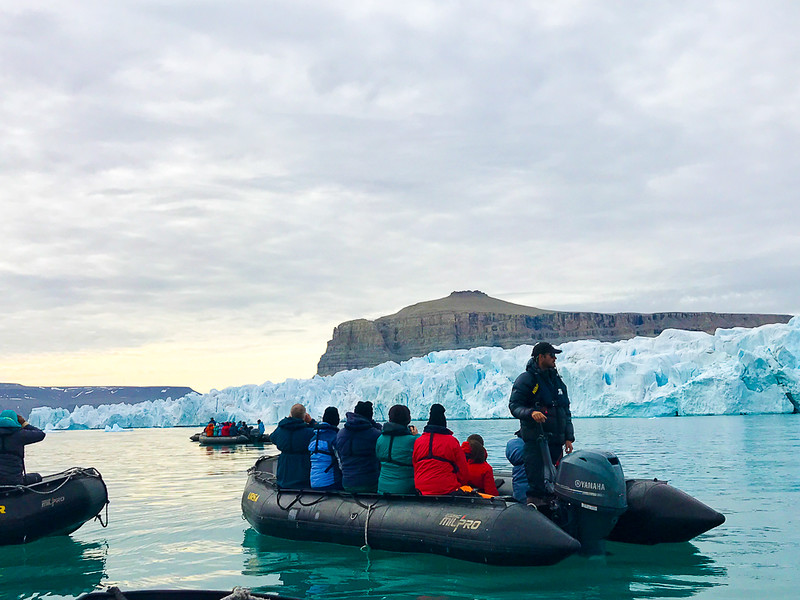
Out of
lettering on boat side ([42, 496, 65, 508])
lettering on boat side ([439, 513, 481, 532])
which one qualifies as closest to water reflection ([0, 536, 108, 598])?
lettering on boat side ([42, 496, 65, 508])

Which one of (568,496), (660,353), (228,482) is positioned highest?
(660,353)

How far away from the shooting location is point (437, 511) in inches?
316

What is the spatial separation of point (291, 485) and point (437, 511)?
2.69 m

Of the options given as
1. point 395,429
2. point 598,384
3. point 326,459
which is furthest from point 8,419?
point 598,384

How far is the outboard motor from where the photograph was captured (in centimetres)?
726

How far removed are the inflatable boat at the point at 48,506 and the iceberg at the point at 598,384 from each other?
43316 mm

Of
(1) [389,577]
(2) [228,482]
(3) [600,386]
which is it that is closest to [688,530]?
(1) [389,577]

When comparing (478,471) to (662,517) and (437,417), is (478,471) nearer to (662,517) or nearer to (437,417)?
(437,417)

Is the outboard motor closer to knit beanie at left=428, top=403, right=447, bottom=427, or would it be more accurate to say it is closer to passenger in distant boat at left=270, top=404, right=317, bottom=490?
knit beanie at left=428, top=403, right=447, bottom=427

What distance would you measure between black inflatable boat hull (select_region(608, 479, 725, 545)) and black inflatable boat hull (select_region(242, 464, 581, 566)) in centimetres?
151

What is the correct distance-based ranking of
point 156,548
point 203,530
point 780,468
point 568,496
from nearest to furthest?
point 568,496 < point 156,548 < point 203,530 < point 780,468

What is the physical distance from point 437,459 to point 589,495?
1.79m

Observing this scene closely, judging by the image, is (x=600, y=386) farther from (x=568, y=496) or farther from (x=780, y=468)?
(x=568, y=496)

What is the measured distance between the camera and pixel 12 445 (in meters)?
9.53
